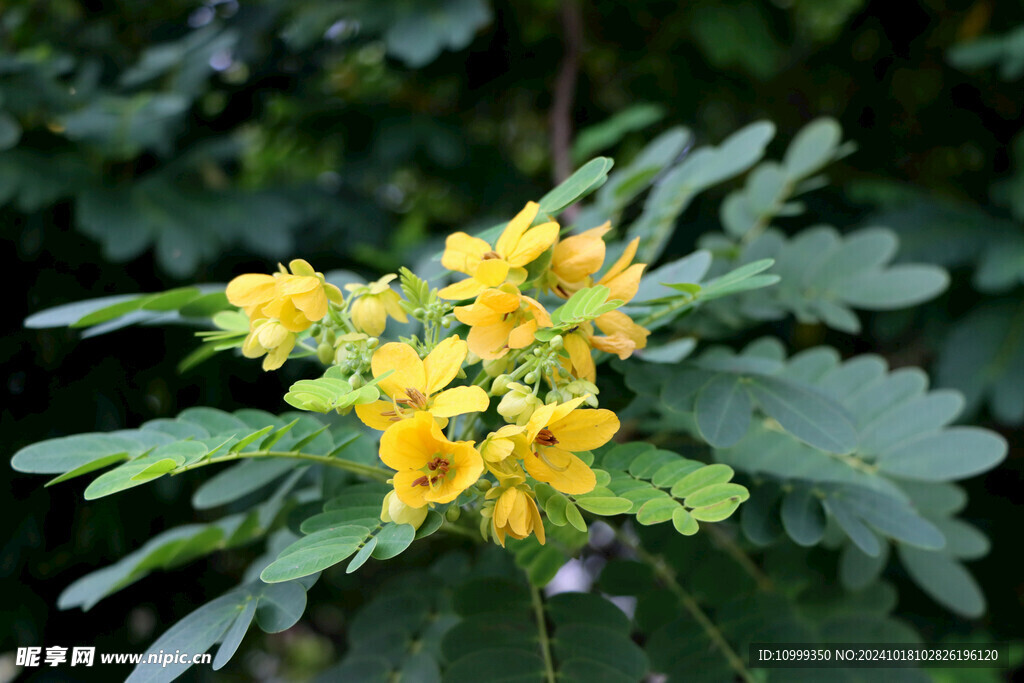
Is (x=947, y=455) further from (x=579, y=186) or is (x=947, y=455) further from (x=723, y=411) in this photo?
(x=579, y=186)

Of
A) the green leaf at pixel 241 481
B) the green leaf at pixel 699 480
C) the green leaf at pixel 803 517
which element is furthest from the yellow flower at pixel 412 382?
the green leaf at pixel 803 517

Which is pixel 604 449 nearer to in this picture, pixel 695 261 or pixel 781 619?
pixel 695 261

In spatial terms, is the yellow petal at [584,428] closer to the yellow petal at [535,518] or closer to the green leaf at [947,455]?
the yellow petal at [535,518]

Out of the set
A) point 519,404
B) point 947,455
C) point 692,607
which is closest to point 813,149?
point 947,455

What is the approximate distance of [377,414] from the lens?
1.86 feet

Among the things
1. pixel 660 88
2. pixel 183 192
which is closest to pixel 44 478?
pixel 183 192

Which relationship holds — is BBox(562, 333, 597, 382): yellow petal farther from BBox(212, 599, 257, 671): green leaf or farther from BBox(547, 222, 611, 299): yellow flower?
BBox(212, 599, 257, 671): green leaf

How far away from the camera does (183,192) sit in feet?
4.69

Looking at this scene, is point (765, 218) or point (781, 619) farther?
point (765, 218)

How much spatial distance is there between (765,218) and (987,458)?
0.56 meters

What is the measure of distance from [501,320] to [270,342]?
0.22m

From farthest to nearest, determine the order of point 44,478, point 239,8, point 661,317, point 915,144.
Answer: point 915,144 < point 239,8 < point 44,478 < point 661,317

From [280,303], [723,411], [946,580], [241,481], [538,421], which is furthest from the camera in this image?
[946,580]

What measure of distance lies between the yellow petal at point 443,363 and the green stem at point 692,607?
0.46 meters
